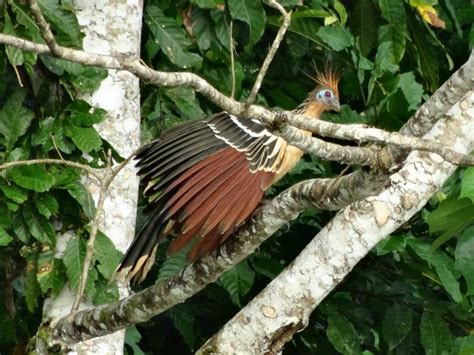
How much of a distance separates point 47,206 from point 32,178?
150 millimetres

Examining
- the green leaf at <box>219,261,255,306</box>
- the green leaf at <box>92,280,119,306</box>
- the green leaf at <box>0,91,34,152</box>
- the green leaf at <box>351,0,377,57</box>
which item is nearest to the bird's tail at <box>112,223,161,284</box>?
the green leaf at <box>92,280,119,306</box>

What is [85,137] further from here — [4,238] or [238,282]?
[238,282]

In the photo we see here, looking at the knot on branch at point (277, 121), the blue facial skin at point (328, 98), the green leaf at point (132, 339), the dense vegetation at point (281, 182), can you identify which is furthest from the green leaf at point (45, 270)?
the knot on branch at point (277, 121)

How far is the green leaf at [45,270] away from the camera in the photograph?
4250 millimetres

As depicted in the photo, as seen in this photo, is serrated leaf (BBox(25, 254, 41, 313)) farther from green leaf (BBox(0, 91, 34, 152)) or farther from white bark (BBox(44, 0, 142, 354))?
green leaf (BBox(0, 91, 34, 152))

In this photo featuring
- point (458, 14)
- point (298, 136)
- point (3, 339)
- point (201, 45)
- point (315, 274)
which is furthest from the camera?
point (458, 14)

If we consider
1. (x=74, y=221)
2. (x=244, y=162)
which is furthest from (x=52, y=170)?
(x=244, y=162)

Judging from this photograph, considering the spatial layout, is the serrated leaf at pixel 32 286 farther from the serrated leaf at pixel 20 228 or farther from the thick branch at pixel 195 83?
the thick branch at pixel 195 83

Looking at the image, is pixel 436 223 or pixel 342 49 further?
pixel 342 49

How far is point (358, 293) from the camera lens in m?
5.26

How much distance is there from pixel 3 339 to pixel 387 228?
1.71 meters

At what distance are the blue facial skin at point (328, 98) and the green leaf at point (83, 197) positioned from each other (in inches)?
46.2

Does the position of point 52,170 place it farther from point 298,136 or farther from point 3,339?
point 298,136

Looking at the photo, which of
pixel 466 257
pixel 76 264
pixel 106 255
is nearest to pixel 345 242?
pixel 466 257
